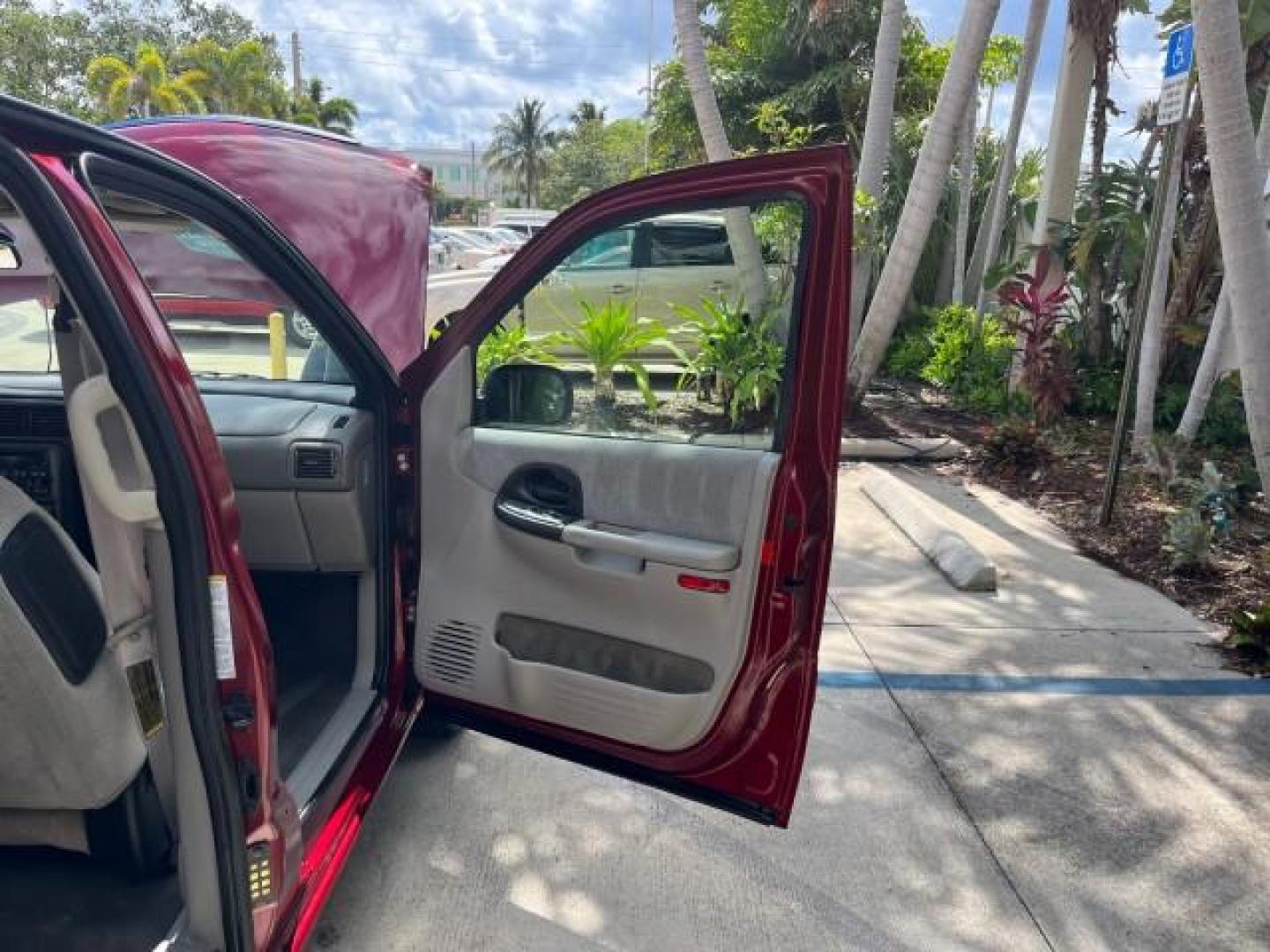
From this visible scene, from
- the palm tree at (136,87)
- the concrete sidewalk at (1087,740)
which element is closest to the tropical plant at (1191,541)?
the concrete sidewalk at (1087,740)

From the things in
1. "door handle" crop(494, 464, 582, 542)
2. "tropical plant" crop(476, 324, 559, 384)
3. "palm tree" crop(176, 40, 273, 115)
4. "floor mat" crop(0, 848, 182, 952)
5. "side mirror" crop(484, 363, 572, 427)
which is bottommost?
"floor mat" crop(0, 848, 182, 952)

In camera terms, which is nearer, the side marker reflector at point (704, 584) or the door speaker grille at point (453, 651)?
the side marker reflector at point (704, 584)

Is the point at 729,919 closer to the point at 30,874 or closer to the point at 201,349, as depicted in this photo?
the point at 30,874

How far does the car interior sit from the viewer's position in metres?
1.68

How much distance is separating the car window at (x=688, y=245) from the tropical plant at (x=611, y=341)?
0.46 m

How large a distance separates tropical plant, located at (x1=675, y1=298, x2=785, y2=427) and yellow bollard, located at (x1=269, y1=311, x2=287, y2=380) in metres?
1.49

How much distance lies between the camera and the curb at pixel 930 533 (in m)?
4.90

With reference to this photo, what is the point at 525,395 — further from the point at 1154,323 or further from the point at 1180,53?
the point at 1154,323

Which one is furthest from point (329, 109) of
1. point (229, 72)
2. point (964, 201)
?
point (964, 201)

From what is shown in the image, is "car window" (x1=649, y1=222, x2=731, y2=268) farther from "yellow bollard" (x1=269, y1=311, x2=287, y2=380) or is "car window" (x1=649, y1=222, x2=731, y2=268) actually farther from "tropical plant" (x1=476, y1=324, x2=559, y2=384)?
"yellow bollard" (x1=269, y1=311, x2=287, y2=380)

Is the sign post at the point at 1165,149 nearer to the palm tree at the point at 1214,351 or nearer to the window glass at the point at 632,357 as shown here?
the palm tree at the point at 1214,351

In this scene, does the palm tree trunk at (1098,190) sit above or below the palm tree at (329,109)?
below

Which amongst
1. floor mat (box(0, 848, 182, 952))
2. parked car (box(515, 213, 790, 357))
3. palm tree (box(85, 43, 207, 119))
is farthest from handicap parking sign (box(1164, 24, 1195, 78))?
palm tree (box(85, 43, 207, 119))

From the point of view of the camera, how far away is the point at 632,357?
3289mm
